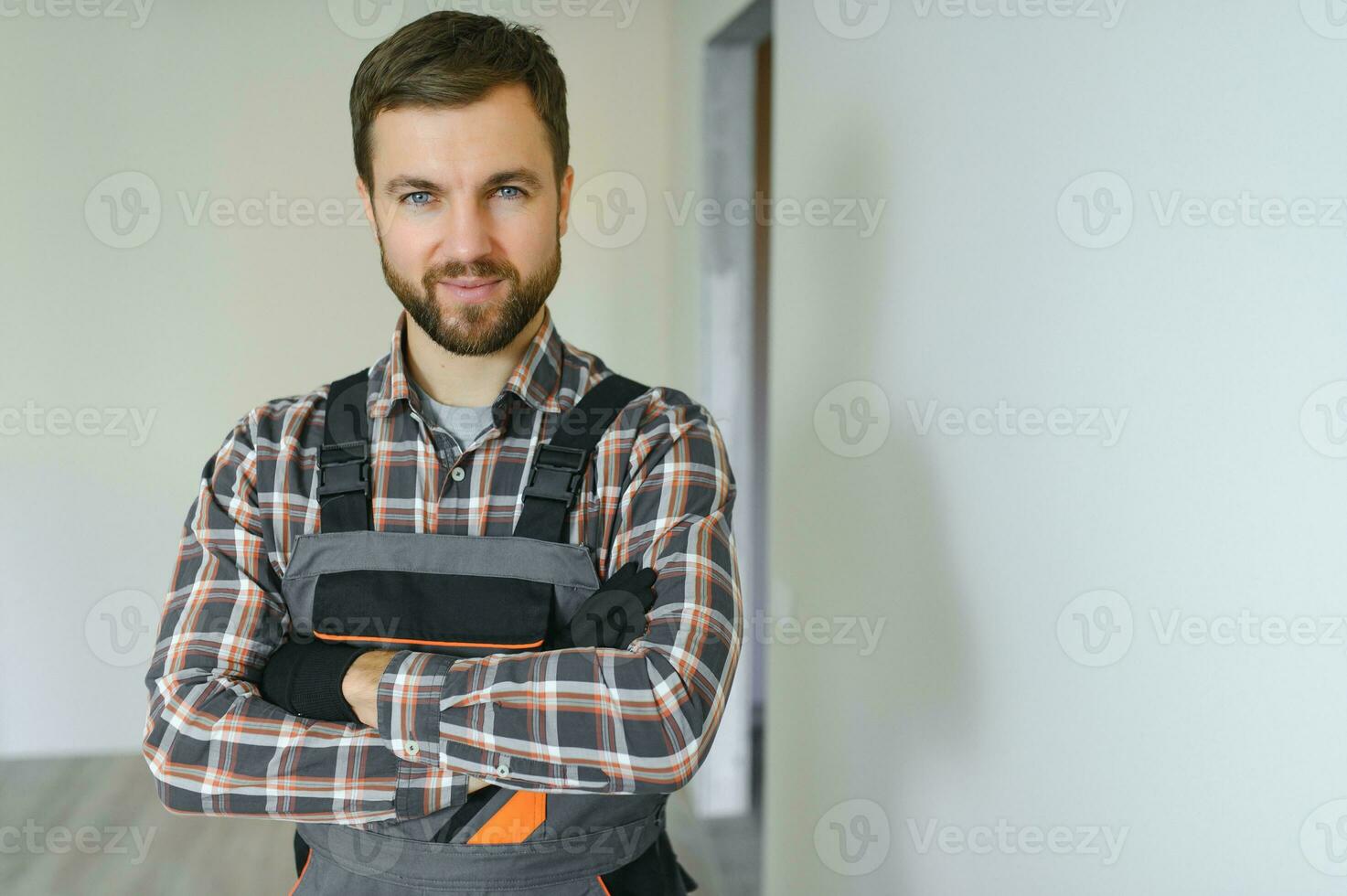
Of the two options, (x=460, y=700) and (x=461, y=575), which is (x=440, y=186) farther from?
(x=460, y=700)

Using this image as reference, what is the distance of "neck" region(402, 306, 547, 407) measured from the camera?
1385 millimetres

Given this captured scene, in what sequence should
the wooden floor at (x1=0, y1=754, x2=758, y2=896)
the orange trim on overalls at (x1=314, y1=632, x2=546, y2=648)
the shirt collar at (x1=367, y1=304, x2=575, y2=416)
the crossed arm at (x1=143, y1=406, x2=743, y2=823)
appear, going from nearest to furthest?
the crossed arm at (x1=143, y1=406, x2=743, y2=823) → the orange trim on overalls at (x1=314, y1=632, x2=546, y2=648) → the shirt collar at (x1=367, y1=304, x2=575, y2=416) → the wooden floor at (x1=0, y1=754, x2=758, y2=896)

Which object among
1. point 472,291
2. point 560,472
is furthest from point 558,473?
point 472,291

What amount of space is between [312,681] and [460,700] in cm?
19

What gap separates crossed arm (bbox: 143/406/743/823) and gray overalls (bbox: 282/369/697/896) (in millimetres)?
52

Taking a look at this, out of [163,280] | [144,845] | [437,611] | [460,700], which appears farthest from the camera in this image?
[163,280]

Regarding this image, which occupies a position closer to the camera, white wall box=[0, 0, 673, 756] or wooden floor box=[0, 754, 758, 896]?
wooden floor box=[0, 754, 758, 896]

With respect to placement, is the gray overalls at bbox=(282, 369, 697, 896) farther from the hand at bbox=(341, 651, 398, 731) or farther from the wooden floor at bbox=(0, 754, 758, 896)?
the wooden floor at bbox=(0, 754, 758, 896)

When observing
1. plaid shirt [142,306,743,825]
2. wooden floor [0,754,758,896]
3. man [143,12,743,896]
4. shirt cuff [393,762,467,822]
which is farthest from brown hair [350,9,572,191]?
wooden floor [0,754,758,896]

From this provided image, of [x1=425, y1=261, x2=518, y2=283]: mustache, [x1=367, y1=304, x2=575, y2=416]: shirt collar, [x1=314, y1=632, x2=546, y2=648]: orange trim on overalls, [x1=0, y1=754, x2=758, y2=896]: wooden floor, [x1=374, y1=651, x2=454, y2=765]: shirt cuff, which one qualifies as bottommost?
[x1=0, y1=754, x2=758, y2=896]: wooden floor

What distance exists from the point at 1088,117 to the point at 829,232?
79 centimetres

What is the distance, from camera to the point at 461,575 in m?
1.26

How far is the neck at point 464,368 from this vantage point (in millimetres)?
1385

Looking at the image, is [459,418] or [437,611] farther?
[459,418]
